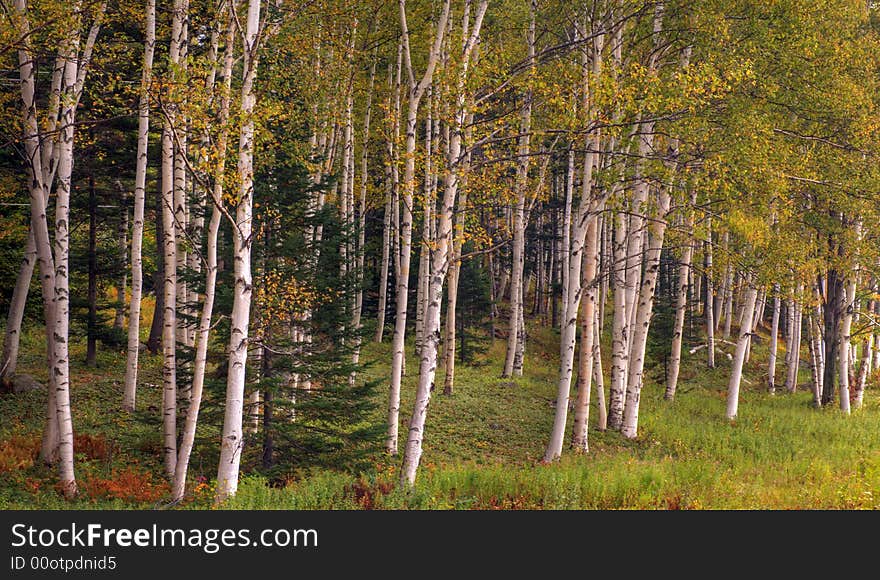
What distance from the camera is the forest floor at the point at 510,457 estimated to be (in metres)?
10.5

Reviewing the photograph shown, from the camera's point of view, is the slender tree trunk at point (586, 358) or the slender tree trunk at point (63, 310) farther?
the slender tree trunk at point (586, 358)

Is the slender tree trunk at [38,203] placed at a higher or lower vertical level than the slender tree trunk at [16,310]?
higher

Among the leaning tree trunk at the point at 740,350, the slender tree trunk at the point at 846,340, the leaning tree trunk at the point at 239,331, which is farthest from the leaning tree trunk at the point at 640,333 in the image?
the leaning tree trunk at the point at 239,331

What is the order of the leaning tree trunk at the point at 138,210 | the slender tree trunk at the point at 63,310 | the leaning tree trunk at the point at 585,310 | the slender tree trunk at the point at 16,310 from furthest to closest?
the slender tree trunk at the point at 16,310 → the leaning tree trunk at the point at 585,310 → the leaning tree trunk at the point at 138,210 → the slender tree trunk at the point at 63,310

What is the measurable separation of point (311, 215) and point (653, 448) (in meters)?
10.1

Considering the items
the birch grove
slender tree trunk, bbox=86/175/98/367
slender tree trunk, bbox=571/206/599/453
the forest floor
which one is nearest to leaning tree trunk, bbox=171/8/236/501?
the birch grove

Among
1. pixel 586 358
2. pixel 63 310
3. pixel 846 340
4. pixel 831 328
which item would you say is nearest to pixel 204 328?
pixel 63 310

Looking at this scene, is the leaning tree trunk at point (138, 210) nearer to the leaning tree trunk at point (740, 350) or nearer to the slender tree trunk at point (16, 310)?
the slender tree trunk at point (16, 310)

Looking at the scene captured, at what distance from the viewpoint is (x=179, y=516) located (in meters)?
8.23

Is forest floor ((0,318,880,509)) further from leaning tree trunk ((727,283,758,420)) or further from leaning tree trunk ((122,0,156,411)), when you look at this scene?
leaning tree trunk ((122,0,156,411))

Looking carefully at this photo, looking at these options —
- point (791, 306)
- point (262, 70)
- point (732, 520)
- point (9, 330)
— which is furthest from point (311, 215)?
point (791, 306)

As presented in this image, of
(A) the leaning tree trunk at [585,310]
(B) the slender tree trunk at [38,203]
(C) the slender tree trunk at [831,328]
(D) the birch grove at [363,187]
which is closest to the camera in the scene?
(B) the slender tree trunk at [38,203]

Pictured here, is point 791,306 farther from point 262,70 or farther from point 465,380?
point 262,70

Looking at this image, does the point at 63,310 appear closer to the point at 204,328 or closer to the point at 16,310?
the point at 204,328
